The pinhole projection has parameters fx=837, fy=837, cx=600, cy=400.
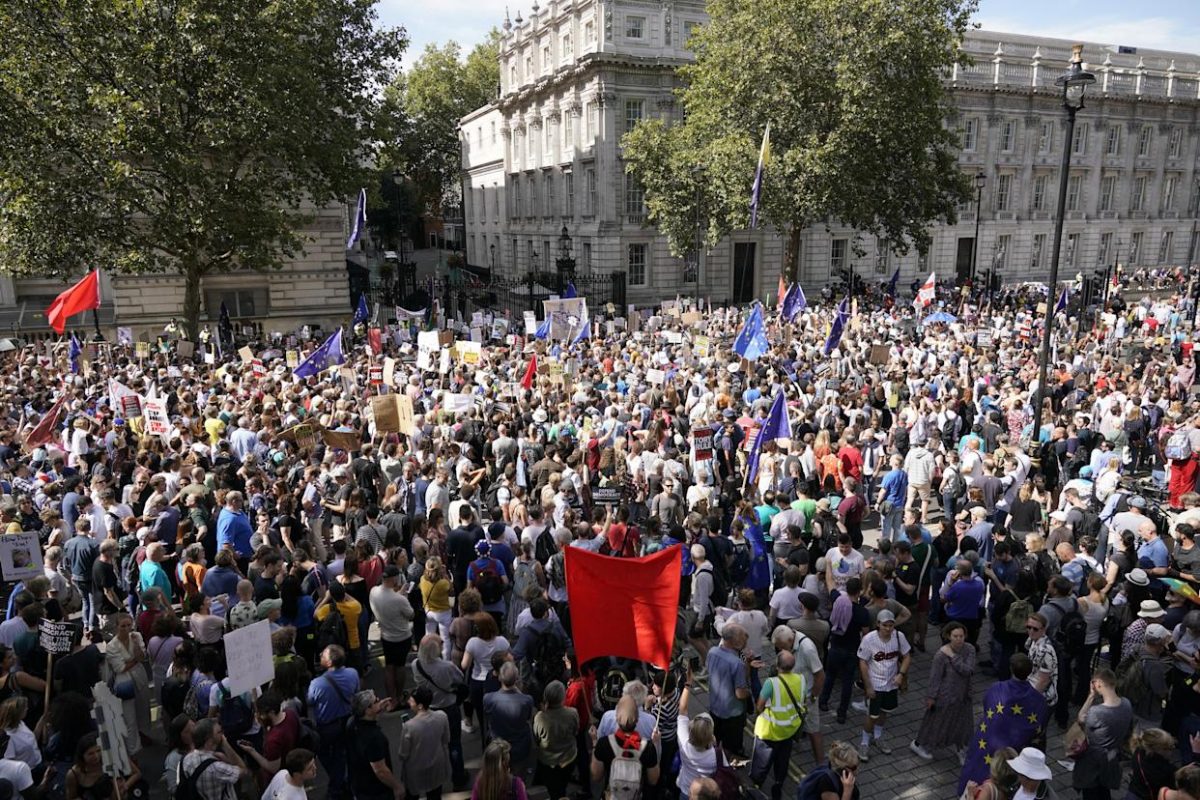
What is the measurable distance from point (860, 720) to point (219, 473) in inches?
331

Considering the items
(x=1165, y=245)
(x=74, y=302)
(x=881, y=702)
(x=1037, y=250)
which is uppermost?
(x=1165, y=245)

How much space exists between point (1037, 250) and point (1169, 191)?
44.8 ft

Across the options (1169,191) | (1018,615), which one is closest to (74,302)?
(1018,615)

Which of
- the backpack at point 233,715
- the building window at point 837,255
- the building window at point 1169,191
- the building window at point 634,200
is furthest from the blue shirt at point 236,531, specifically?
the building window at point 1169,191

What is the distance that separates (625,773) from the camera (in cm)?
583

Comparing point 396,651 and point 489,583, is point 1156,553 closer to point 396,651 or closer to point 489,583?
point 489,583

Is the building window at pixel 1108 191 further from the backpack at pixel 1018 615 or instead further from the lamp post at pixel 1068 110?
the backpack at pixel 1018 615

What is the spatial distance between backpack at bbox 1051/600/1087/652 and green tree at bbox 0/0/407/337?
2384 centimetres

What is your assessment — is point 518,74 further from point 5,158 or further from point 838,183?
point 5,158

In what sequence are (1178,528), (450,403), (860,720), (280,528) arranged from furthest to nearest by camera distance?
(450,403) → (280,528) → (1178,528) → (860,720)

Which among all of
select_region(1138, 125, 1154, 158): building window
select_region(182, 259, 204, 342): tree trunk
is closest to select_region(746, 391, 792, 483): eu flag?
select_region(182, 259, 204, 342): tree trunk

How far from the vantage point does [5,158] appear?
75.8ft

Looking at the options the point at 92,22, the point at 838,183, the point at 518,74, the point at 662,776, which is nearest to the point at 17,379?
the point at 92,22

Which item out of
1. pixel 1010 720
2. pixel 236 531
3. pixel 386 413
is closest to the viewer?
pixel 1010 720
